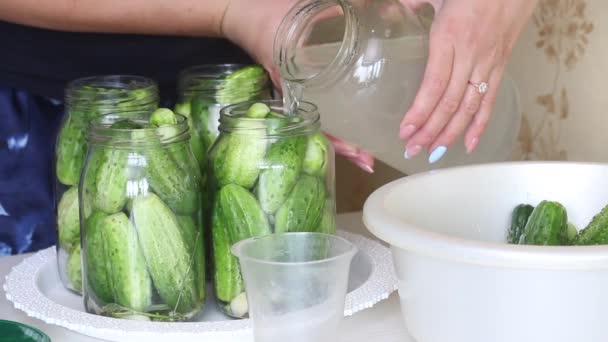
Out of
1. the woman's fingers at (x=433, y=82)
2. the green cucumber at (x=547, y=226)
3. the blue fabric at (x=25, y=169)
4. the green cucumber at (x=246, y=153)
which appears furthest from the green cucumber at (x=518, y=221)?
the blue fabric at (x=25, y=169)

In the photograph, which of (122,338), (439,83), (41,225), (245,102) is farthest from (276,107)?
(41,225)

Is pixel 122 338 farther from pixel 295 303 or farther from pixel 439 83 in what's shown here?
pixel 439 83

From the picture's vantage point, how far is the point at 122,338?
2.81 ft

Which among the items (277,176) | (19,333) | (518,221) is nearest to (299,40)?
(277,176)

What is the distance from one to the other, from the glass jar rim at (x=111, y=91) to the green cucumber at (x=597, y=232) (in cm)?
43

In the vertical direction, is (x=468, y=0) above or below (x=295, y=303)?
above

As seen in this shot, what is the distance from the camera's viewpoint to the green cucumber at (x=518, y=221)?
913mm

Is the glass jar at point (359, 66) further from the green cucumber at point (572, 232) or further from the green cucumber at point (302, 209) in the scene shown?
the green cucumber at point (572, 232)

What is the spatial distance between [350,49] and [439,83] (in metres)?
0.10

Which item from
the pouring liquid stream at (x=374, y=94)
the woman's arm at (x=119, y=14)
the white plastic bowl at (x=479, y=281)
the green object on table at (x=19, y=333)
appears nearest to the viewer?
the white plastic bowl at (x=479, y=281)

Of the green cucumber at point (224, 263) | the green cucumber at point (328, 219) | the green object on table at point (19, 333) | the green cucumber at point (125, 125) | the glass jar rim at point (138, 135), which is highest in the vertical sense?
the green cucumber at point (125, 125)

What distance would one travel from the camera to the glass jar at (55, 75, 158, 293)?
38.3 inches

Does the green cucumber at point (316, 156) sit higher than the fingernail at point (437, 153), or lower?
higher

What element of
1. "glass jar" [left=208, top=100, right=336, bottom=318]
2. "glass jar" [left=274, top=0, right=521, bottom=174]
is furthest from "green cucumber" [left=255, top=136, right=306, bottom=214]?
"glass jar" [left=274, top=0, right=521, bottom=174]
